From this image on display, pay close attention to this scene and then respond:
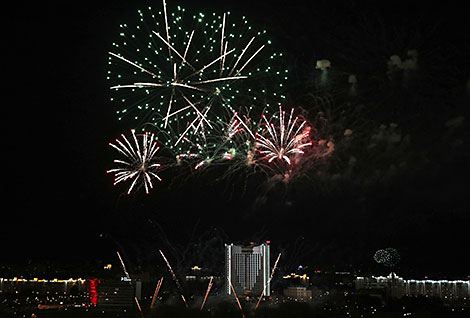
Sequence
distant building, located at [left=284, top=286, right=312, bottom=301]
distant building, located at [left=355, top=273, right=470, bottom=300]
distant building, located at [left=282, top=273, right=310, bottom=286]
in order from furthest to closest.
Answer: distant building, located at [left=282, top=273, right=310, bottom=286], distant building, located at [left=355, top=273, right=470, bottom=300], distant building, located at [left=284, top=286, right=312, bottom=301]

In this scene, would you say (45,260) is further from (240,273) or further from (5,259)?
(240,273)

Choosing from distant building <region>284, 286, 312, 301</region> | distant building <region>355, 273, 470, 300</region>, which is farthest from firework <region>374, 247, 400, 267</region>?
distant building <region>284, 286, 312, 301</region>

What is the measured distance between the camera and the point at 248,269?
64.9 m

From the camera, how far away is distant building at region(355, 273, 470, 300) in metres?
65.0

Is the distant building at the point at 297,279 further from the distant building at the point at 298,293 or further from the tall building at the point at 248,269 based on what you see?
the distant building at the point at 298,293

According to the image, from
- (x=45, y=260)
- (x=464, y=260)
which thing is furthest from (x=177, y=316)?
(x=464, y=260)

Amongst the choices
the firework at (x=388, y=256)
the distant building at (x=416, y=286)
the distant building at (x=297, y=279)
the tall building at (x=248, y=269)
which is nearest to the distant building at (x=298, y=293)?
the tall building at (x=248, y=269)

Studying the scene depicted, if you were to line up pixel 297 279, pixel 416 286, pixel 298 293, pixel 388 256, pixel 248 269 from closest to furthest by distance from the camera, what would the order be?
pixel 298 293 → pixel 248 269 → pixel 388 256 → pixel 416 286 → pixel 297 279

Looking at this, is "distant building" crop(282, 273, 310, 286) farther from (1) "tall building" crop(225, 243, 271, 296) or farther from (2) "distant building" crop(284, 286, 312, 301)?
(2) "distant building" crop(284, 286, 312, 301)

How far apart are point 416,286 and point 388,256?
22.7ft

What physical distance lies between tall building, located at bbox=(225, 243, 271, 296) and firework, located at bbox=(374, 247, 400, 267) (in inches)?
566

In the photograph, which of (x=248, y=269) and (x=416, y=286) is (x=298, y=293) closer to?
(x=248, y=269)

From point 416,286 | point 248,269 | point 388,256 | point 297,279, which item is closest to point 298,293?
point 248,269

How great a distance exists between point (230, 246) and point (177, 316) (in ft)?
118
